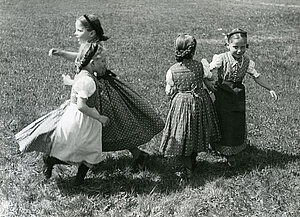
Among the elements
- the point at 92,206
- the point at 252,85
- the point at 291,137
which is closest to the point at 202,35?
the point at 252,85

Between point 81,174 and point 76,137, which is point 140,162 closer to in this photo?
point 81,174

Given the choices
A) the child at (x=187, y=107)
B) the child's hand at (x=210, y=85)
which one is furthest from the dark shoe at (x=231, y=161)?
the child's hand at (x=210, y=85)

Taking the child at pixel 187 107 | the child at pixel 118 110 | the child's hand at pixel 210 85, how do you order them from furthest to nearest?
the child's hand at pixel 210 85, the child at pixel 187 107, the child at pixel 118 110

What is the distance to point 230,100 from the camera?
549cm

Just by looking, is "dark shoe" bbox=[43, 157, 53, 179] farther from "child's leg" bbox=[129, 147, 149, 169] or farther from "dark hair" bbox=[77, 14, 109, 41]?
"dark hair" bbox=[77, 14, 109, 41]

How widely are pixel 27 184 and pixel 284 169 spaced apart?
272cm

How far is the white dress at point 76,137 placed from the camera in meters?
4.88

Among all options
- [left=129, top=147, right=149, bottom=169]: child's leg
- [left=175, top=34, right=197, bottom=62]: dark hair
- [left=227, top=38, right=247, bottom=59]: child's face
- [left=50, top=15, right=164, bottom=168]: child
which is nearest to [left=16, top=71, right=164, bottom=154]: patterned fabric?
[left=50, top=15, right=164, bottom=168]: child

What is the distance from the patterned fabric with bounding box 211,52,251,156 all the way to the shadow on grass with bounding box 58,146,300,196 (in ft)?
0.84

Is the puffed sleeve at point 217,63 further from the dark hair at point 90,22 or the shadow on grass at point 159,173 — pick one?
the dark hair at point 90,22

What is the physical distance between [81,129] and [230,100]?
1.67 m

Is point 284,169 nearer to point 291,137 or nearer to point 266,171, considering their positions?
point 266,171

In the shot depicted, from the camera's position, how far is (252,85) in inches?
364

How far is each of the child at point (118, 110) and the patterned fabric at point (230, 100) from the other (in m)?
0.70
